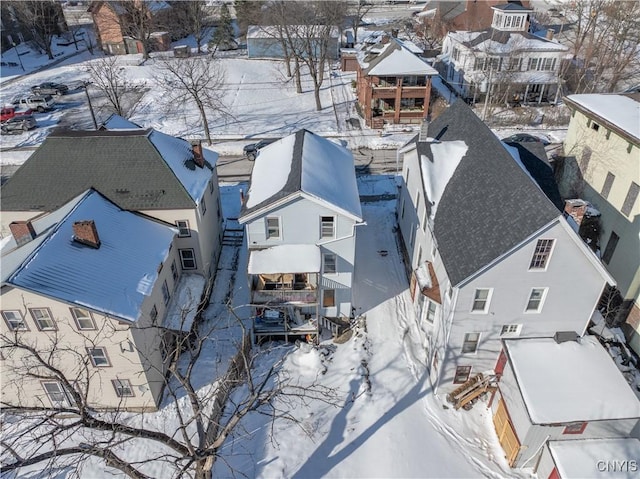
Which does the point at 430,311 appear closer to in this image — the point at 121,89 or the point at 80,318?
the point at 80,318

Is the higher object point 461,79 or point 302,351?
point 461,79

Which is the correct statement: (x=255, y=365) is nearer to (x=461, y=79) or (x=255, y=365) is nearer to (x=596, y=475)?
(x=596, y=475)

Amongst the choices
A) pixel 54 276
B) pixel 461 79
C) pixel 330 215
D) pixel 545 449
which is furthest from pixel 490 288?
pixel 461 79

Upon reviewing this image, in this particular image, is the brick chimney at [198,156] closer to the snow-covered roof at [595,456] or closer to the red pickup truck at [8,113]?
the snow-covered roof at [595,456]

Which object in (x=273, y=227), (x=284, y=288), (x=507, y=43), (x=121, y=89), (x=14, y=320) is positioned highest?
(x=507, y=43)

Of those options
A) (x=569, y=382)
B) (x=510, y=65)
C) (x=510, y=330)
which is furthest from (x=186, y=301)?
(x=510, y=65)
